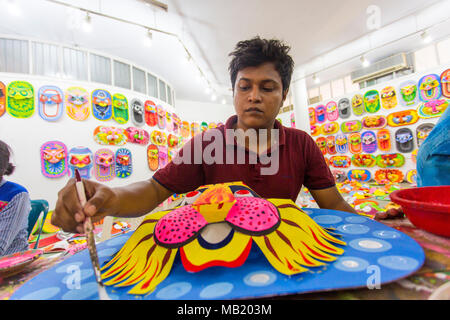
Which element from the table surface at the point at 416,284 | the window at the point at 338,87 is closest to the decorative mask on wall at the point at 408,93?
the window at the point at 338,87

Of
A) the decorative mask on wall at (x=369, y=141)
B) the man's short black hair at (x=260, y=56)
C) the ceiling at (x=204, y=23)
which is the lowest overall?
the decorative mask on wall at (x=369, y=141)

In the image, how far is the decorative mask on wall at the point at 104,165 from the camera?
9.63 feet

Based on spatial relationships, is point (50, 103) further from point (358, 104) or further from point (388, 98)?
point (388, 98)

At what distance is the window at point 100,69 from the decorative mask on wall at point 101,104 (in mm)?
268

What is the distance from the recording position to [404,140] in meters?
3.16

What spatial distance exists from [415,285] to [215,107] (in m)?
6.31

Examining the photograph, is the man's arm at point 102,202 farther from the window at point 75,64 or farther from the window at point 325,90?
the window at point 325,90

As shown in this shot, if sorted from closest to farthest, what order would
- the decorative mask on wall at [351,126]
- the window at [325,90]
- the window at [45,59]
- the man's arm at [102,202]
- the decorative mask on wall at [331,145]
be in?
the man's arm at [102,202], the window at [45,59], the decorative mask on wall at [351,126], the decorative mask on wall at [331,145], the window at [325,90]

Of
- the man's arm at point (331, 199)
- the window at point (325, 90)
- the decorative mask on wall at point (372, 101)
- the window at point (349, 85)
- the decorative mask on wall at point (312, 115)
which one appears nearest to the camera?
the man's arm at point (331, 199)

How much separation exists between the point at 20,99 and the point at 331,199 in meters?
3.48

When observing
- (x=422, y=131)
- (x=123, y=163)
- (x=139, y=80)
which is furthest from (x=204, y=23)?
(x=422, y=131)

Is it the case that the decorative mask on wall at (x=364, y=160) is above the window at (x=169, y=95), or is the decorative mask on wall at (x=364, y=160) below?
below

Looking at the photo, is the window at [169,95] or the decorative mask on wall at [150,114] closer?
the decorative mask on wall at [150,114]

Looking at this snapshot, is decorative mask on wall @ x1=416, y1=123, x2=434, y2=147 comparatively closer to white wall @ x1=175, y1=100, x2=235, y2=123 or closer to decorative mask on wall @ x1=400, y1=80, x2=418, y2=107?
decorative mask on wall @ x1=400, y1=80, x2=418, y2=107
